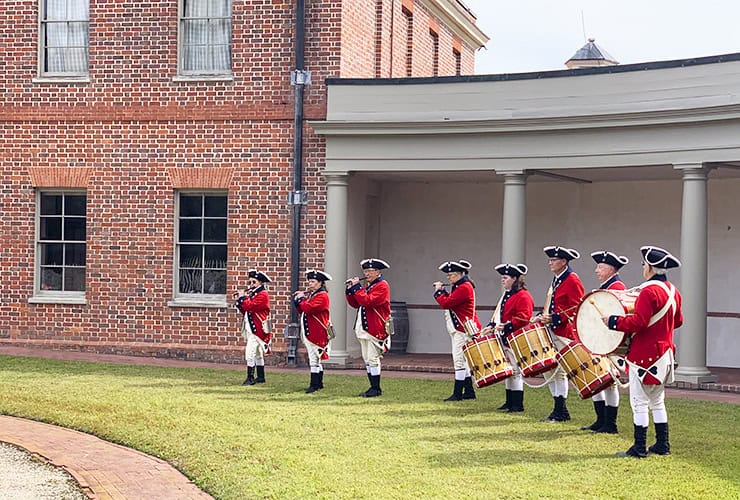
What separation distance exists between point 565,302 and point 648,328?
209 cm

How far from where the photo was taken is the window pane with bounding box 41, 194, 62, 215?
20.8 meters

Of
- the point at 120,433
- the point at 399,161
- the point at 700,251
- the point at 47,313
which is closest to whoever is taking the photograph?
the point at 120,433

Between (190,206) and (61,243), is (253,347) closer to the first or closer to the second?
(190,206)

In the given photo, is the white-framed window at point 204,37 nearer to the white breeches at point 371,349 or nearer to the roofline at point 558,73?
the roofline at point 558,73

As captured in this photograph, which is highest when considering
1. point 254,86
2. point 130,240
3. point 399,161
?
point 254,86

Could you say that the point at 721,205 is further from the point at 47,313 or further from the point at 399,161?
the point at 47,313

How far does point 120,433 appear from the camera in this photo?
39.3ft

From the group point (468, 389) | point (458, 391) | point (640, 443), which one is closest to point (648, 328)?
point (640, 443)

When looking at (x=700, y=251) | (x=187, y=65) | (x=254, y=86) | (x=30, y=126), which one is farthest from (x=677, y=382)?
(x=30, y=126)

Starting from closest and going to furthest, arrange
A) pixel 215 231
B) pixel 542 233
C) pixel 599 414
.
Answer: pixel 599 414 < pixel 215 231 < pixel 542 233

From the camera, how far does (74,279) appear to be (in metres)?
20.7

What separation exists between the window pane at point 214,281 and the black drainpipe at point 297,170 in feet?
4.22

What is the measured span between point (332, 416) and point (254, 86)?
8.06m

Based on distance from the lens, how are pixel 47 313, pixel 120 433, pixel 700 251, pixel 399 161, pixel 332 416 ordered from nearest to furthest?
pixel 120 433 < pixel 332 416 < pixel 700 251 < pixel 399 161 < pixel 47 313
